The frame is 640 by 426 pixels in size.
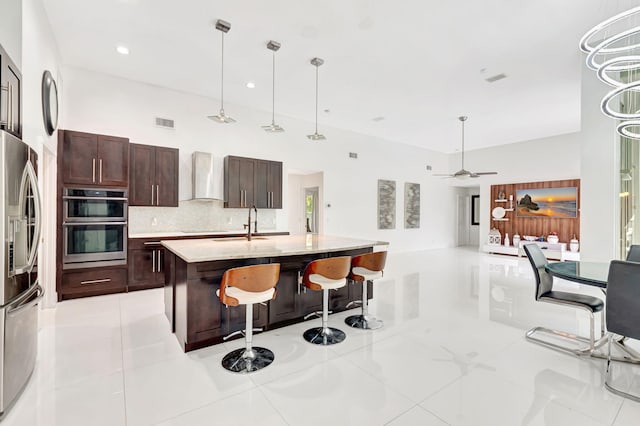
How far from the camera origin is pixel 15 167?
211 centimetres

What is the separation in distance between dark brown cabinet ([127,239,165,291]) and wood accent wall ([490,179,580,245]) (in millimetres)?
9905

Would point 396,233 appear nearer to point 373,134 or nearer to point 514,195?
point 373,134

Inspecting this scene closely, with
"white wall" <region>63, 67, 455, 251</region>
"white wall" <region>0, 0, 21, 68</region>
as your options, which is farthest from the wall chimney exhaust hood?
"white wall" <region>0, 0, 21, 68</region>

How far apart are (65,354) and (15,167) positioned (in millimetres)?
1786

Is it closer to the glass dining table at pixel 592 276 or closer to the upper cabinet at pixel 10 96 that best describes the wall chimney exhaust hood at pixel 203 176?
the upper cabinet at pixel 10 96

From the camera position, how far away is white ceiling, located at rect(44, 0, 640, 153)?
11.4 feet

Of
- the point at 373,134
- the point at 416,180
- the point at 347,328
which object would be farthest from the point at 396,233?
the point at 347,328

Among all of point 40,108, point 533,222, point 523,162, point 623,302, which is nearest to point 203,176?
point 40,108

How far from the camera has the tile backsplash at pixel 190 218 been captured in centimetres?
546

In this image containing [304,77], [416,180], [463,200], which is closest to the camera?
[304,77]

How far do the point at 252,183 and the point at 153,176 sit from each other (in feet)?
5.96

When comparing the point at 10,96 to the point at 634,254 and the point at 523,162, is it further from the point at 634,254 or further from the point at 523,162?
the point at 523,162

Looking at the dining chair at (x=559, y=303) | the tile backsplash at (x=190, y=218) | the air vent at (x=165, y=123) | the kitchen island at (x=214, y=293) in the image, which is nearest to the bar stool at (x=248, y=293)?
the kitchen island at (x=214, y=293)

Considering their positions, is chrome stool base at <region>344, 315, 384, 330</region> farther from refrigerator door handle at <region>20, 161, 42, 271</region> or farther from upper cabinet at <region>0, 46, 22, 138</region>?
upper cabinet at <region>0, 46, 22, 138</region>
